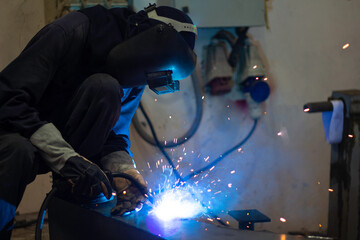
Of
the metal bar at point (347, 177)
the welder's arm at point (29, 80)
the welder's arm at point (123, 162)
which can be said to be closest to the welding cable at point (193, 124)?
the welder's arm at point (123, 162)

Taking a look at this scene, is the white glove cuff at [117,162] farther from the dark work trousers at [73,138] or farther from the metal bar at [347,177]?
the metal bar at [347,177]

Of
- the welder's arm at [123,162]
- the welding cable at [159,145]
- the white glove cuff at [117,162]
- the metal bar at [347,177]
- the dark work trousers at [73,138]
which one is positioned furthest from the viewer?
the welding cable at [159,145]

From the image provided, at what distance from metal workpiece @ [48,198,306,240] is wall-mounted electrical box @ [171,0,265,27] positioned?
Result: 1542 millimetres

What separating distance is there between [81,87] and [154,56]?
309 millimetres

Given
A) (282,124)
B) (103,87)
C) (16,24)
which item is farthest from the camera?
(282,124)

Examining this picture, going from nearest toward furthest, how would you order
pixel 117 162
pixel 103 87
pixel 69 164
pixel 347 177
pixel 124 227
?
pixel 124 227 → pixel 69 164 → pixel 103 87 → pixel 117 162 → pixel 347 177

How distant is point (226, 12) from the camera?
2562 millimetres

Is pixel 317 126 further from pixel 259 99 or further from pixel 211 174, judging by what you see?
pixel 211 174

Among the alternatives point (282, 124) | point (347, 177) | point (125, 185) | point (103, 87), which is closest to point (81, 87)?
point (103, 87)

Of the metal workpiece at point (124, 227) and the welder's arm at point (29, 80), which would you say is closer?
the metal workpiece at point (124, 227)

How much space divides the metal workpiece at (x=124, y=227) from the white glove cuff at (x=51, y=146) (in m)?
0.20

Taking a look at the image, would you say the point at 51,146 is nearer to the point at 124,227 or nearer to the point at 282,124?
the point at 124,227

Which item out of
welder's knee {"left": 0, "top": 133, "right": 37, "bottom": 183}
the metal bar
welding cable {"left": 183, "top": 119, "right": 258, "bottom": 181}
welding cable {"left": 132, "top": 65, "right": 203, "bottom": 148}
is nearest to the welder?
welder's knee {"left": 0, "top": 133, "right": 37, "bottom": 183}

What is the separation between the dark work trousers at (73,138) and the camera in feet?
4.11
